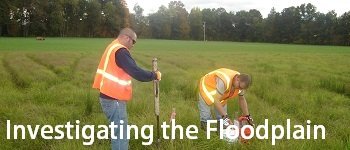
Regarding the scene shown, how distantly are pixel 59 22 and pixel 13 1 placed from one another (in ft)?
33.3

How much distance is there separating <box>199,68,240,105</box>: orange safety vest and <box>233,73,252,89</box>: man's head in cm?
16

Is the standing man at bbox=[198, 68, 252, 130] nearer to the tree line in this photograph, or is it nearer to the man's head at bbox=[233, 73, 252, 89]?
the man's head at bbox=[233, 73, 252, 89]

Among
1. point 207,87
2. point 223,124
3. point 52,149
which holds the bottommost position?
point 52,149

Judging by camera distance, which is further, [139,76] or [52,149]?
[52,149]

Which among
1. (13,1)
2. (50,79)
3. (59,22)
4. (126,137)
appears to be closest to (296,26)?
(59,22)

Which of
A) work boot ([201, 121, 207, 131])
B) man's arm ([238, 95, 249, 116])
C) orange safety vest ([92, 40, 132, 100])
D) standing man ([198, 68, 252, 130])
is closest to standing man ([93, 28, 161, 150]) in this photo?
orange safety vest ([92, 40, 132, 100])

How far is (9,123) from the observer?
7027 millimetres

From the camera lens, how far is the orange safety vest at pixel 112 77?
522 centimetres

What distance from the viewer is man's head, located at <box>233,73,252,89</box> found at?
5750mm

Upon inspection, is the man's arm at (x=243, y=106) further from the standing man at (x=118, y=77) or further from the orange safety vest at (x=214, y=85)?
the standing man at (x=118, y=77)

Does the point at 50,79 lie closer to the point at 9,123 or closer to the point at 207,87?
the point at 9,123

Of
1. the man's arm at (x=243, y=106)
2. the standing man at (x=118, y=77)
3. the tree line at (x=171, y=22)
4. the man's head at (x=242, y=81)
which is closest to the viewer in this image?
the standing man at (x=118, y=77)

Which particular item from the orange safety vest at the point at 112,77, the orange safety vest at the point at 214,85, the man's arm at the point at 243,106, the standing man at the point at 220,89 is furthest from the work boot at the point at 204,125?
the orange safety vest at the point at 112,77

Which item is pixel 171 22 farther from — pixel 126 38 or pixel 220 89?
pixel 126 38
